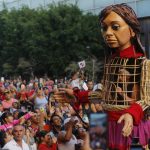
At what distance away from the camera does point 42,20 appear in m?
31.7

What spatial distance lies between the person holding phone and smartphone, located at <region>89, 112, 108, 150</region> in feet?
4.91

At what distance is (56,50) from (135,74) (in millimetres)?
27623

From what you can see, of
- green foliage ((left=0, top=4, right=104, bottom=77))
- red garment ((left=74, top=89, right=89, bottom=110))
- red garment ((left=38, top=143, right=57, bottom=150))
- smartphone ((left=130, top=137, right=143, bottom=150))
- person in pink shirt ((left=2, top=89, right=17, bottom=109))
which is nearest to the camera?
smartphone ((left=130, top=137, right=143, bottom=150))

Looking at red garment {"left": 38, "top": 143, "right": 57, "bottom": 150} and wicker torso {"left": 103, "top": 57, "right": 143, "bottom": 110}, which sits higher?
wicker torso {"left": 103, "top": 57, "right": 143, "bottom": 110}

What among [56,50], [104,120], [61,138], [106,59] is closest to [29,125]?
[61,138]

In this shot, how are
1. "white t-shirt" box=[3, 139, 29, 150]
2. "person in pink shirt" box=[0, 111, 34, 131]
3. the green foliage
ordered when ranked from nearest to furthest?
"white t-shirt" box=[3, 139, 29, 150] < "person in pink shirt" box=[0, 111, 34, 131] < the green foliage

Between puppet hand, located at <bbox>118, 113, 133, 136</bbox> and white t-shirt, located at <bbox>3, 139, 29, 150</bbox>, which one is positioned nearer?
puppet hand, located at <bbox>118, 113, 133, 136</bbox>

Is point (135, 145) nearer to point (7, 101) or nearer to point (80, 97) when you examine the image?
point (80, 97)

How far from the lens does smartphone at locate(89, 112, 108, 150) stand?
1964mm

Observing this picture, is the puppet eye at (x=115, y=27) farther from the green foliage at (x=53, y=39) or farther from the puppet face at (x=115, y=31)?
the green foliage at (x=53, y=39)

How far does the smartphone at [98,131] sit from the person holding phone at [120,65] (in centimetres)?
150

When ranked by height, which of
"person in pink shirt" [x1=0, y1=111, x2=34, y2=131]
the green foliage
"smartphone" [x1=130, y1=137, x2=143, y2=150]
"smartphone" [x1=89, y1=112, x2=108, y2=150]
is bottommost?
"person in pink shirt" [x1=0, y1=111, x2=34, y2=131]

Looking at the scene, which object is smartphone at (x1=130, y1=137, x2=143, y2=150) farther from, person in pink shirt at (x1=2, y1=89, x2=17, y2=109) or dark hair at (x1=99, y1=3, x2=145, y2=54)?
person in pink shirt at (x1=2, y1=89, x2=17, y2=109)

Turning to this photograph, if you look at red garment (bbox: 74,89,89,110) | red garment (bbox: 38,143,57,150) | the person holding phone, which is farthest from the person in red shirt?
the person holding phone
